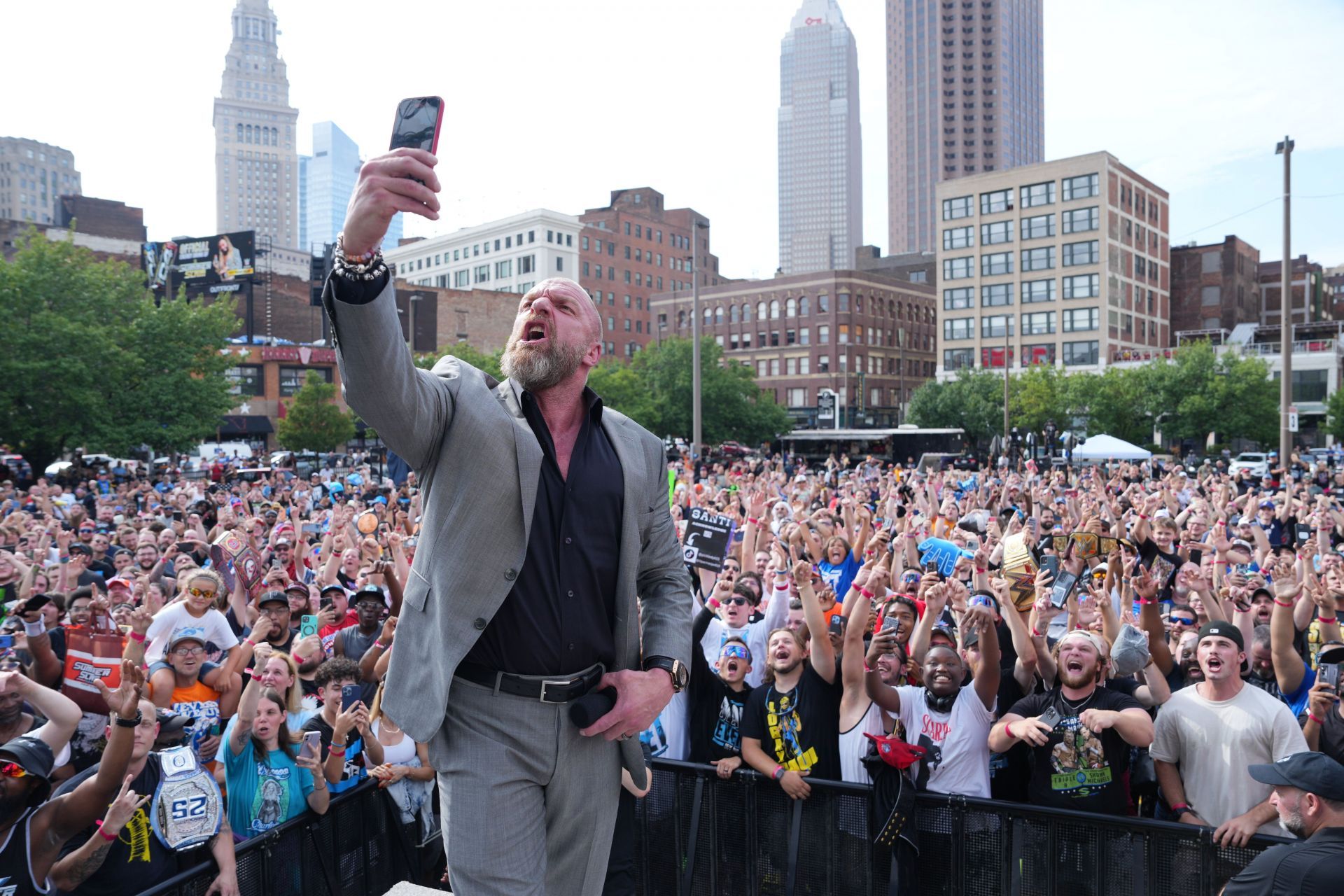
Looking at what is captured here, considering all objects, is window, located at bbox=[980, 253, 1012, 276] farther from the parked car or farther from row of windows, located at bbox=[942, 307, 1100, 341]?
the parked car

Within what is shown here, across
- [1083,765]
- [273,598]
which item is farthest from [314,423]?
[1083,765]

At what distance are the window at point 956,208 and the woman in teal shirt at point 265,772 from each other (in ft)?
278

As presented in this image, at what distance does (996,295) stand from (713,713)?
3155 inches

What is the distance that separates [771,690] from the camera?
558 centimetres

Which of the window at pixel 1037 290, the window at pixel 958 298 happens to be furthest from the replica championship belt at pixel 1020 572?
the window at pixel 958 298

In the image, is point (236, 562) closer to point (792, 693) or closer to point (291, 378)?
point (792, 693)

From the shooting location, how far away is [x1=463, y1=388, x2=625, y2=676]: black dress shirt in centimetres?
241

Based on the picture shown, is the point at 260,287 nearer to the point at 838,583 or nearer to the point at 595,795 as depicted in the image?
the point at 838,583

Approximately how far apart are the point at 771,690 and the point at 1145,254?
87.4m

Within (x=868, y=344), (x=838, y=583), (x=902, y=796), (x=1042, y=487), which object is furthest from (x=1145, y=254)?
(x=902, y=796)

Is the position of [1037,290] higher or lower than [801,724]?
higher

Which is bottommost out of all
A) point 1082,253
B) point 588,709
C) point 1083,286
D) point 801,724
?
point 801,724

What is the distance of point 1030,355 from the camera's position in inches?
3061

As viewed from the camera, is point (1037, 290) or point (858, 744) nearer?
point (858, 744)
